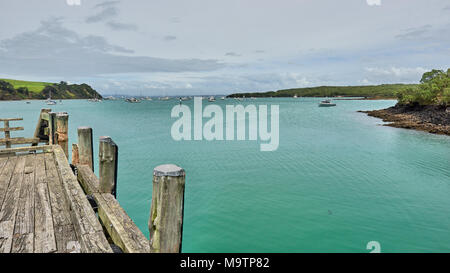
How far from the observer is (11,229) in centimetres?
437

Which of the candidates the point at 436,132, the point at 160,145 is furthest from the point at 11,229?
the point at 436,132

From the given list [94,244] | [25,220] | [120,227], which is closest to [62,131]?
[25,220]

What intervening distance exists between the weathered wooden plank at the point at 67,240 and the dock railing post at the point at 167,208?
1067mm

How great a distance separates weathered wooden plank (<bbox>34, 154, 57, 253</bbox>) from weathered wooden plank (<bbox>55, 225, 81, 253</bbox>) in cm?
7

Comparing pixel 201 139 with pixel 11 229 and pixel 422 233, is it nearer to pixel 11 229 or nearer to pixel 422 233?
pixel 422 233

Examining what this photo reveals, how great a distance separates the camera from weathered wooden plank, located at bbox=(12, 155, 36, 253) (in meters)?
3.97

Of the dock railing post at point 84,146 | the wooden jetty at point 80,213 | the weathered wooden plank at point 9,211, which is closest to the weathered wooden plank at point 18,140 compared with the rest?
the wooden jetty at point 80,213

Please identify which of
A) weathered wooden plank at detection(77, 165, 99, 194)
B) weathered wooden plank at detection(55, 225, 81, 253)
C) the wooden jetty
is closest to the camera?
the wooden jetty

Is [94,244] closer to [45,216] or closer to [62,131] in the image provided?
[45,216]

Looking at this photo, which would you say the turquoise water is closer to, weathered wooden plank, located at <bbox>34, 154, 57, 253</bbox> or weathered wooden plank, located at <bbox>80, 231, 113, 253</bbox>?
weathered wooden plank, located at <bbox>34, 154, 57, 253</bbox>

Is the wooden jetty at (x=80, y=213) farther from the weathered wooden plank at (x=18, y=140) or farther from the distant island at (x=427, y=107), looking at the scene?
the distant island at (x=427, y=107)

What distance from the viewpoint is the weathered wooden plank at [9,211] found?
4.06 meters

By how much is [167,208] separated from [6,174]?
18.6 feet

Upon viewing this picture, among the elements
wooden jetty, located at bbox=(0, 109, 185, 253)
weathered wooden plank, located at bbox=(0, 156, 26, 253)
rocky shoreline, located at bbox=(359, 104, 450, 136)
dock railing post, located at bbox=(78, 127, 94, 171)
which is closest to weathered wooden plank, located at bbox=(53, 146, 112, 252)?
wooden jetty, located at bbox=(0, 109, 185, 253)
